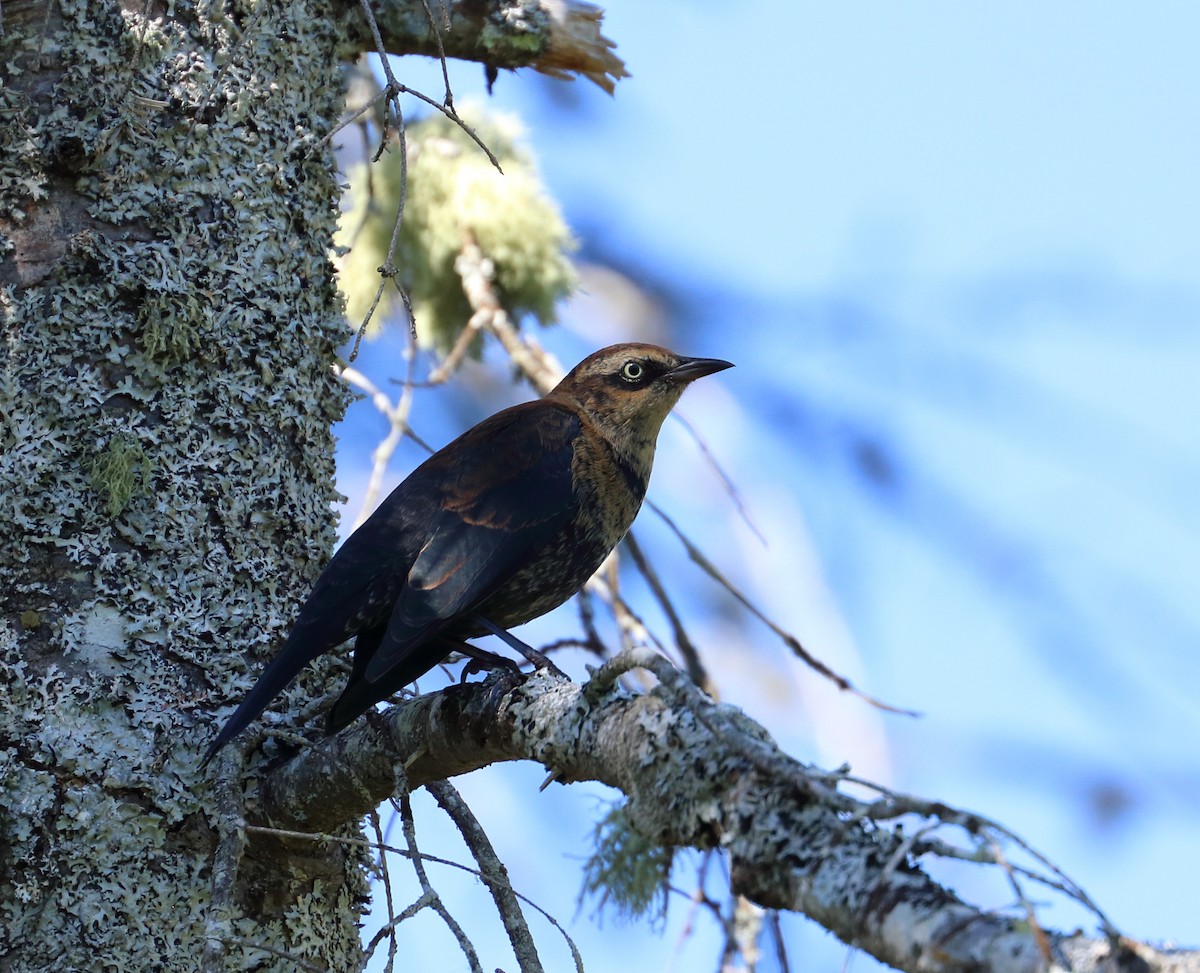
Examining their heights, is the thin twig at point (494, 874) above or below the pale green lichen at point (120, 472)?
below

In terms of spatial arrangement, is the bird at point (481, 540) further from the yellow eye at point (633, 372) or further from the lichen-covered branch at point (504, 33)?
the lichen-covered branch at point (504, 33)

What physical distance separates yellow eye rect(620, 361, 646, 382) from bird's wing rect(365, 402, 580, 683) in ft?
1.28

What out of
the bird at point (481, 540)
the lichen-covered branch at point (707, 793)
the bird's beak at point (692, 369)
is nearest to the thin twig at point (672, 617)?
the bird at point (481, 540)

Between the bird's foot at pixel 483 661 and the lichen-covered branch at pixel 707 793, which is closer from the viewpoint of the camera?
the lichen-covered branch at pixel 707 793

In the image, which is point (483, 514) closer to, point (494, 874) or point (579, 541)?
point (579, 541)

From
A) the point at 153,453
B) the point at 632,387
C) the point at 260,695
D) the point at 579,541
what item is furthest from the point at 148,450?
the point at 632,387

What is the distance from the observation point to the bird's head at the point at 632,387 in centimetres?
374

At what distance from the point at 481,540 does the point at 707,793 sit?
4.31 feet

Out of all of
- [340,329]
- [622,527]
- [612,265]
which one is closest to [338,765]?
[340,329]

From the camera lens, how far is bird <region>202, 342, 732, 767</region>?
8.40ft

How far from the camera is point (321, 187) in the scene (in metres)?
2.99

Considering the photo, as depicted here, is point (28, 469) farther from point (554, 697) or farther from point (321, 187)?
point (554, 697)

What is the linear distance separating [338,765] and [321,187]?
4.42ft

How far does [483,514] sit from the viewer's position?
2.99 m
